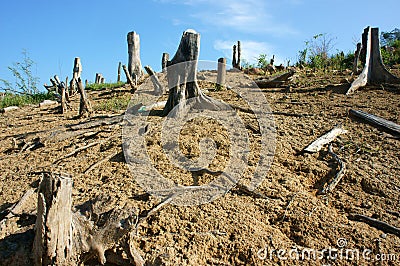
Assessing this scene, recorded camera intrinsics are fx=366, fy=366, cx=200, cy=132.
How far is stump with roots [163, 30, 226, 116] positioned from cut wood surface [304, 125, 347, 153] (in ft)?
4.79

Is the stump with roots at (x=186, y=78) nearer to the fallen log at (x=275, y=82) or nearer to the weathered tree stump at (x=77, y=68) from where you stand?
the fallen log at (x=275, y=82)

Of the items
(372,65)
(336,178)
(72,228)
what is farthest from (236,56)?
(72,228)

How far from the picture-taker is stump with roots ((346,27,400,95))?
679 centimetres

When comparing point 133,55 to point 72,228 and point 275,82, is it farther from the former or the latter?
point 72,228

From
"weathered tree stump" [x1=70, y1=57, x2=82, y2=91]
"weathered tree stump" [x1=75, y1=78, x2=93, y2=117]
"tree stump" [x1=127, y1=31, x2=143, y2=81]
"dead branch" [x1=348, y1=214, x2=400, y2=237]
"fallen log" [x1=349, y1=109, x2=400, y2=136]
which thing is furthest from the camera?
"tree stump" [x1=127, y1=31, x2=143, y2=81]

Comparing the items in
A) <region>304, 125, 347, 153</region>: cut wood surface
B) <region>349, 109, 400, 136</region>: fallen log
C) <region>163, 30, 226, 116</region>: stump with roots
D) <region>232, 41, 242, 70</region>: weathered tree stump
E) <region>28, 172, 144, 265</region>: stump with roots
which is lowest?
<region>28, 172, 144, 265</region>: stump with roots

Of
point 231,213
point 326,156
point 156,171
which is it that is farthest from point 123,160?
point 326,156

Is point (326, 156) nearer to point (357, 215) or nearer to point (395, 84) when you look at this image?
point (357, 215)

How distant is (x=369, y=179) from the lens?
3.57 metres

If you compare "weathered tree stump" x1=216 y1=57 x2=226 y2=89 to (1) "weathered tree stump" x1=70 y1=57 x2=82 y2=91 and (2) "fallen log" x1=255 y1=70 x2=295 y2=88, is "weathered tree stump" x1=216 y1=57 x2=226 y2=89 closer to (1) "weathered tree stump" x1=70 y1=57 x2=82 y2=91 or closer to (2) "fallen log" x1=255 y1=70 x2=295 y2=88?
(2) "fallen log" x1=255 y1=70 x2=295 y2=88

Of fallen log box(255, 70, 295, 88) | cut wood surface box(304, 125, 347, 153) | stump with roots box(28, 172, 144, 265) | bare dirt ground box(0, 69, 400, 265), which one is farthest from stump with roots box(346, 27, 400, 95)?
stump with roots box(28, 172, 144, 265)

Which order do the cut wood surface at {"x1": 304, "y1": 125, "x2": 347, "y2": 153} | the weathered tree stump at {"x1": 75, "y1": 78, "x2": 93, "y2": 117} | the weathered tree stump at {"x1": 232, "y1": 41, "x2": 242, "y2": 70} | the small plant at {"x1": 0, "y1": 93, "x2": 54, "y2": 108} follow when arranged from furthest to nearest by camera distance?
the weathered tree stump at {"x1": 232, "y1": 41, "x2": 242, "y2": 70}
the small plant at {"x1": 0, "y1": 93, "x2": 54, "y2": 108}
the weathered tree stump at {"x1": 75, "y1": 78, "x2": 93, "y2": 117}
the cut wood surface at {"x1": 304, "y1": 125, "x2": 347, "y2": 153}

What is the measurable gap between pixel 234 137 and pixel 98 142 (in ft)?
5.22

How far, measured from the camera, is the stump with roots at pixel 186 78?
5.04 metres
